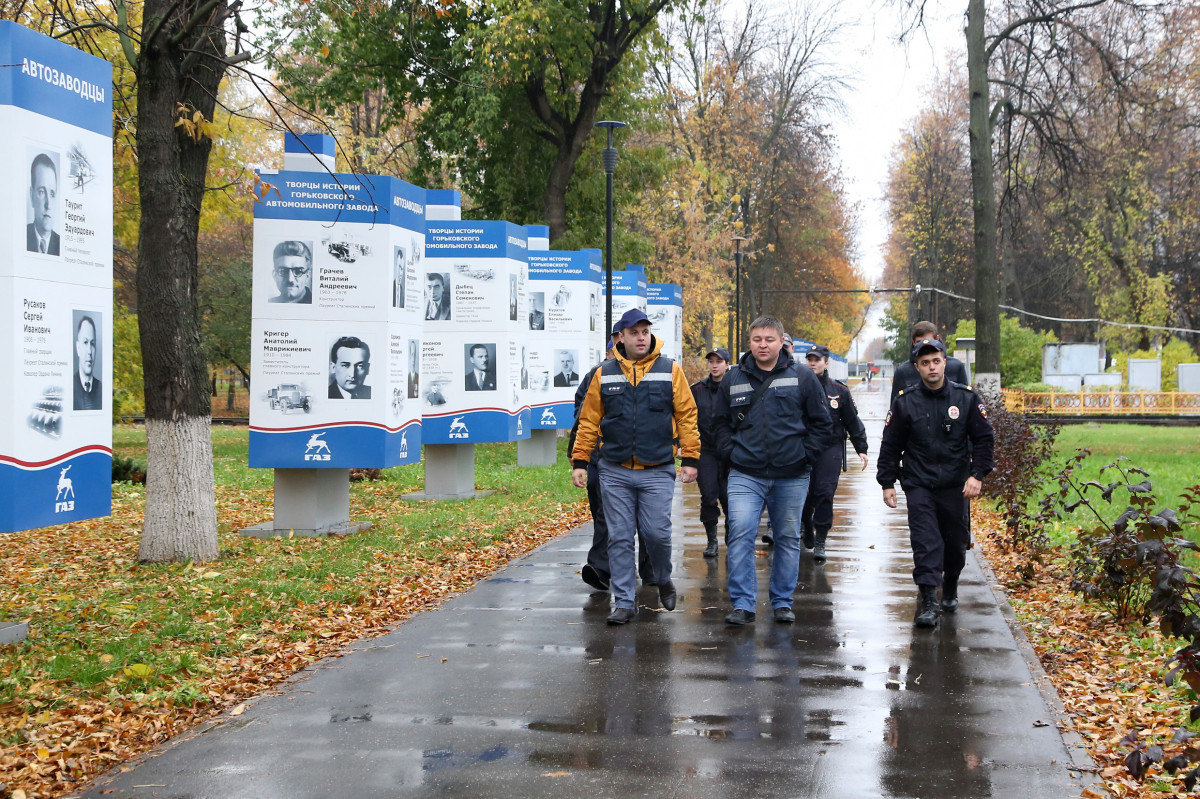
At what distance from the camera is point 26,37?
661 centimetres

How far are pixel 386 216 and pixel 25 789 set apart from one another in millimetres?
7795

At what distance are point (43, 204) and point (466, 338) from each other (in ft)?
31.6

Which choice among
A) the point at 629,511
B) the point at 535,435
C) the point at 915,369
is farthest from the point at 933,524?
the point at 535,435

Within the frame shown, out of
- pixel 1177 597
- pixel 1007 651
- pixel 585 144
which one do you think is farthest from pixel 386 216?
pixel 585 144

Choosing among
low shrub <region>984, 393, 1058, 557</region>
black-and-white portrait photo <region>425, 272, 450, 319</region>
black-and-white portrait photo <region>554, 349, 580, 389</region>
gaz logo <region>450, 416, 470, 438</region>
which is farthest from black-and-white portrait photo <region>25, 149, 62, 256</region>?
black-and-white portrait photo <region>554, 349, 580, 389</region>

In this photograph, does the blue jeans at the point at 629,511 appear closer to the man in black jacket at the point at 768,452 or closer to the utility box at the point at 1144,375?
the man in black jacket at the point at 768,452

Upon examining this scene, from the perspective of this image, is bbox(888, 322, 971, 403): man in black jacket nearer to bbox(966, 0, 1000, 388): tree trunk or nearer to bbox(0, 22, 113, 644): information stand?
bbox(0, 22, 113, 644): information stand

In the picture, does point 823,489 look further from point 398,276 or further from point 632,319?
point 398,276

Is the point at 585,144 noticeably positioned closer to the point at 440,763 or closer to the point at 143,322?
the point at 143,322

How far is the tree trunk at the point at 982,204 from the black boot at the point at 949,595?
39.3 feet

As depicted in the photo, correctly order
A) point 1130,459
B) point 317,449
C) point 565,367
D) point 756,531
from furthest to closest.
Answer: point 565,367 → point 1130,459 → point 317,449 → point 756,531

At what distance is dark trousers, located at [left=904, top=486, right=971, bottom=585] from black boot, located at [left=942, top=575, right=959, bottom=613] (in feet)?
1.07

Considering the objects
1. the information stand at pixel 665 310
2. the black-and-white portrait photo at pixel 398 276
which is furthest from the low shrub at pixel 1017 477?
the information stand at pixel 665 310

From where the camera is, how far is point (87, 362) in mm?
7273
